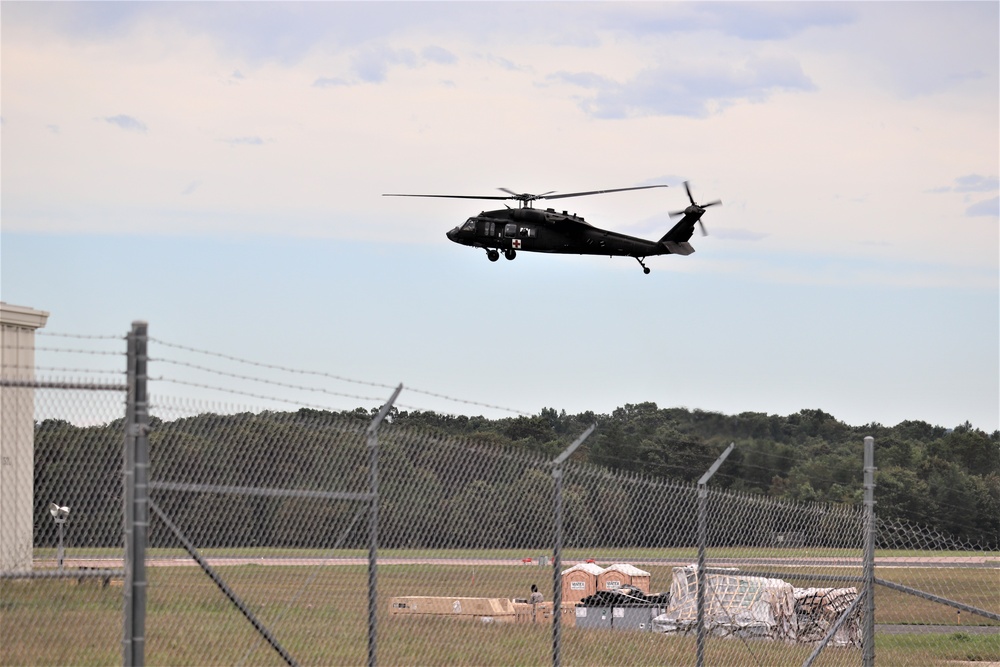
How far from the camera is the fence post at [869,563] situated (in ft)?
40.1

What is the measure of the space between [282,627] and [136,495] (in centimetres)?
354

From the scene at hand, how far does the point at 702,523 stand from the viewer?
1060cm

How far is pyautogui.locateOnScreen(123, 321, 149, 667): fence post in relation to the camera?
281 inches

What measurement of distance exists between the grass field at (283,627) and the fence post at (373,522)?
1.31ft

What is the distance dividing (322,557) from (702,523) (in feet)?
11.6

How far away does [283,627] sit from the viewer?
10516mm

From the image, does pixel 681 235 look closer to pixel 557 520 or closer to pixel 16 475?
pixel 557 520

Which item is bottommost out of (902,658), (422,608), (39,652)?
(902,658)

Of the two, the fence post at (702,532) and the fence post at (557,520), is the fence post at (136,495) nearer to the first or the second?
the fence post at (557,520)

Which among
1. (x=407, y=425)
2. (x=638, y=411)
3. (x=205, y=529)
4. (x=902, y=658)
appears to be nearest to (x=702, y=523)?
(x=407, y=425)

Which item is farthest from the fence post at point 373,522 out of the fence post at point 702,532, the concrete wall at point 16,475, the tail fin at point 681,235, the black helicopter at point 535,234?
the tail fin at point 681,235

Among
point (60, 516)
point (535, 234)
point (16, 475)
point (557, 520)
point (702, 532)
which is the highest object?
point (535, 234)

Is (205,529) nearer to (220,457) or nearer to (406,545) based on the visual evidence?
(220,457)

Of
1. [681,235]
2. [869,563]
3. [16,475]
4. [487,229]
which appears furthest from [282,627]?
[681,235]
